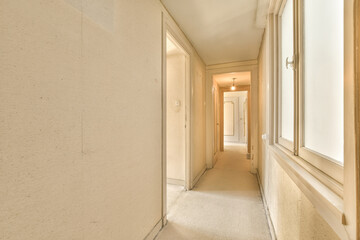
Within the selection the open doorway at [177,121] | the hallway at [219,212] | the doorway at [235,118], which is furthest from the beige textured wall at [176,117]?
the doorway at [235,118]

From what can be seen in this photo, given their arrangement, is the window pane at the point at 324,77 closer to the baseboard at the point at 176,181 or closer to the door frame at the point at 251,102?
the baseboard at the point at 176,181

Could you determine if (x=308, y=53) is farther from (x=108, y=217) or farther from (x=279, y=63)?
(x=108, y=217)

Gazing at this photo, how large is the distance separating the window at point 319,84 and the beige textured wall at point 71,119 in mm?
1116

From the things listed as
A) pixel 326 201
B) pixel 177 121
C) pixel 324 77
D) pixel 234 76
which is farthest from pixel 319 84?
pixel 234 76

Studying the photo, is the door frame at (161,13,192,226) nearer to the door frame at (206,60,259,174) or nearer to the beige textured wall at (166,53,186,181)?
the beige textured wall at (166,53,186,181)

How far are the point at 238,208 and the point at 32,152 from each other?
87.0 inches

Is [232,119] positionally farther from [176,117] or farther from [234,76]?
[176,117]

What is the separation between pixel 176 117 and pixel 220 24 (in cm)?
153

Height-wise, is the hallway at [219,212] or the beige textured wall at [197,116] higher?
the beige textured wall at [197,116]

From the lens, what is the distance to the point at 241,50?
2.88m

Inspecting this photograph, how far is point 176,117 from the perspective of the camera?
9.21ft

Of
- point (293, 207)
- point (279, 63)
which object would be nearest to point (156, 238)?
point (293, 207)

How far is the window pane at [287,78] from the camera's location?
1.27 metres

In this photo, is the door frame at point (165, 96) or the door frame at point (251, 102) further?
the door frame at point (251, 102)
